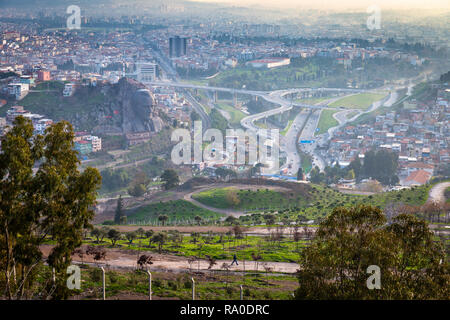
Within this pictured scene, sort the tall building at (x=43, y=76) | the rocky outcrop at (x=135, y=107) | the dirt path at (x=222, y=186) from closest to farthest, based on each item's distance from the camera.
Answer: the dirt path at (x=222, y=186) < the rocky outcrop at (x=135, y=107) < the tall building at (x=43, y=76)

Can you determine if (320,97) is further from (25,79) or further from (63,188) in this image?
(63,188)

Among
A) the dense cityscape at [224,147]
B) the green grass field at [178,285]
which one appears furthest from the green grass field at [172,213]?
the green grass field at [178,285]

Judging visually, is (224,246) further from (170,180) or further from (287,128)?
(287,128)

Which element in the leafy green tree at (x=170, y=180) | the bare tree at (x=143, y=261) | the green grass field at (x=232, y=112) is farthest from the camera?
the green grass field at (x=232, y=112)

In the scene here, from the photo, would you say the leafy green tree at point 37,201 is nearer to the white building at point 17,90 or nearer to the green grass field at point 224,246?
the green grass field at point 224,246

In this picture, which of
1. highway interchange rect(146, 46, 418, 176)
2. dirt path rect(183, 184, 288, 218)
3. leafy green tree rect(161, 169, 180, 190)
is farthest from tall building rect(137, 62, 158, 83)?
dirt path rect(183, 184, 288, 218)

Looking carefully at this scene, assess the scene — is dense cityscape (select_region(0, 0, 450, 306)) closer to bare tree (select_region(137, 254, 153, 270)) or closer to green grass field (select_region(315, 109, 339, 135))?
bare tree (select_region(137, 254, 153, 270))

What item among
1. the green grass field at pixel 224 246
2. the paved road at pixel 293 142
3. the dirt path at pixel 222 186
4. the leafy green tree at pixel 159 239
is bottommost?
the paved road at pixel 293 142
